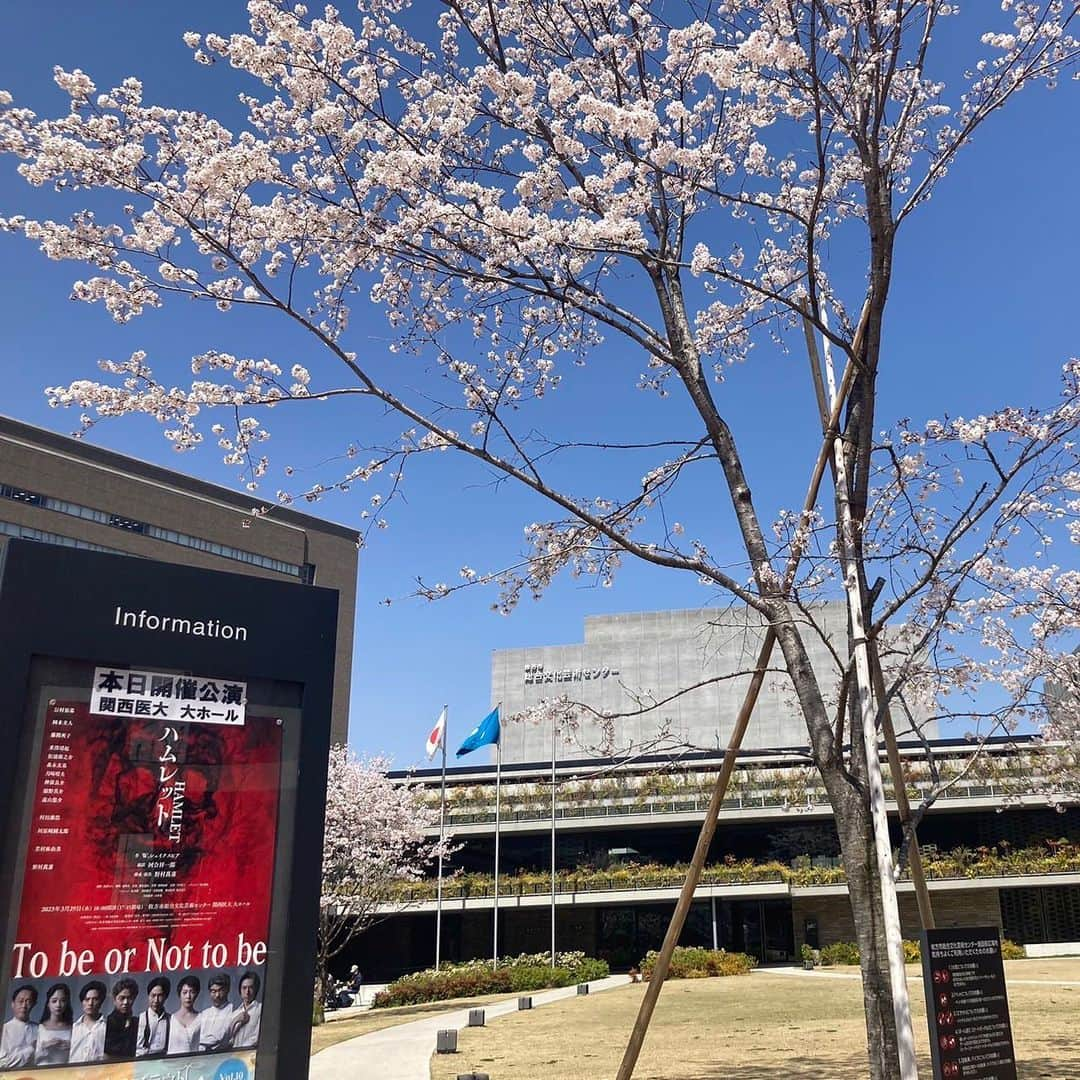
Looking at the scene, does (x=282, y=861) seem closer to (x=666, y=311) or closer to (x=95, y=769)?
(x=95, y=769)

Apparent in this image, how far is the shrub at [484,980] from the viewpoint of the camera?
94.0 feet

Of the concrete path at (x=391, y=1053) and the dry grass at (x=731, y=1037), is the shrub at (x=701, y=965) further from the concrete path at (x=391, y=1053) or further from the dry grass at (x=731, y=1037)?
the concrete path at (x=391, y=1053)

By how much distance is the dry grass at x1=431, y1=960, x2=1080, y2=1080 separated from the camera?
1179cm

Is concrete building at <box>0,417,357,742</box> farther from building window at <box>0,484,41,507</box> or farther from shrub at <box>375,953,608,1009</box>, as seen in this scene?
shrub at <box>375,953,608,1009</box>

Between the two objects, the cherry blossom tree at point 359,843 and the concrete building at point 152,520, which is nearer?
the cherry blossom tree at point 359,843

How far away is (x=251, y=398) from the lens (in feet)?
26.3

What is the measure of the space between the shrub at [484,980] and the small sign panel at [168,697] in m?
25.0

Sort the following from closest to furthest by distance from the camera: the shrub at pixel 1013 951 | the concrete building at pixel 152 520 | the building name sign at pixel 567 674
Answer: the shrub at pixel 1013 951, the concrete building at pixel 152 520, the building name sign at pixel 567 674

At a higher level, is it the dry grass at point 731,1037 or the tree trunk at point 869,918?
the tree trunk at point 869,918

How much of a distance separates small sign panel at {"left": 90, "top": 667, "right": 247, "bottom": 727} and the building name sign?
53.4 meters

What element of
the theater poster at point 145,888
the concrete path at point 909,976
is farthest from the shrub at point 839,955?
the theater poster at point 145,888

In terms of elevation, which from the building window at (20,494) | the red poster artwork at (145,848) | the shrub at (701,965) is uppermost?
the building window at (20,494)

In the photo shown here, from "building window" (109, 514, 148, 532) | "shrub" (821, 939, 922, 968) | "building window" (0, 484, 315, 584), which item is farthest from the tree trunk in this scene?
"building window" (109, 514, 148, 532)

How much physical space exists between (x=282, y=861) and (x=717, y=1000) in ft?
63.9
